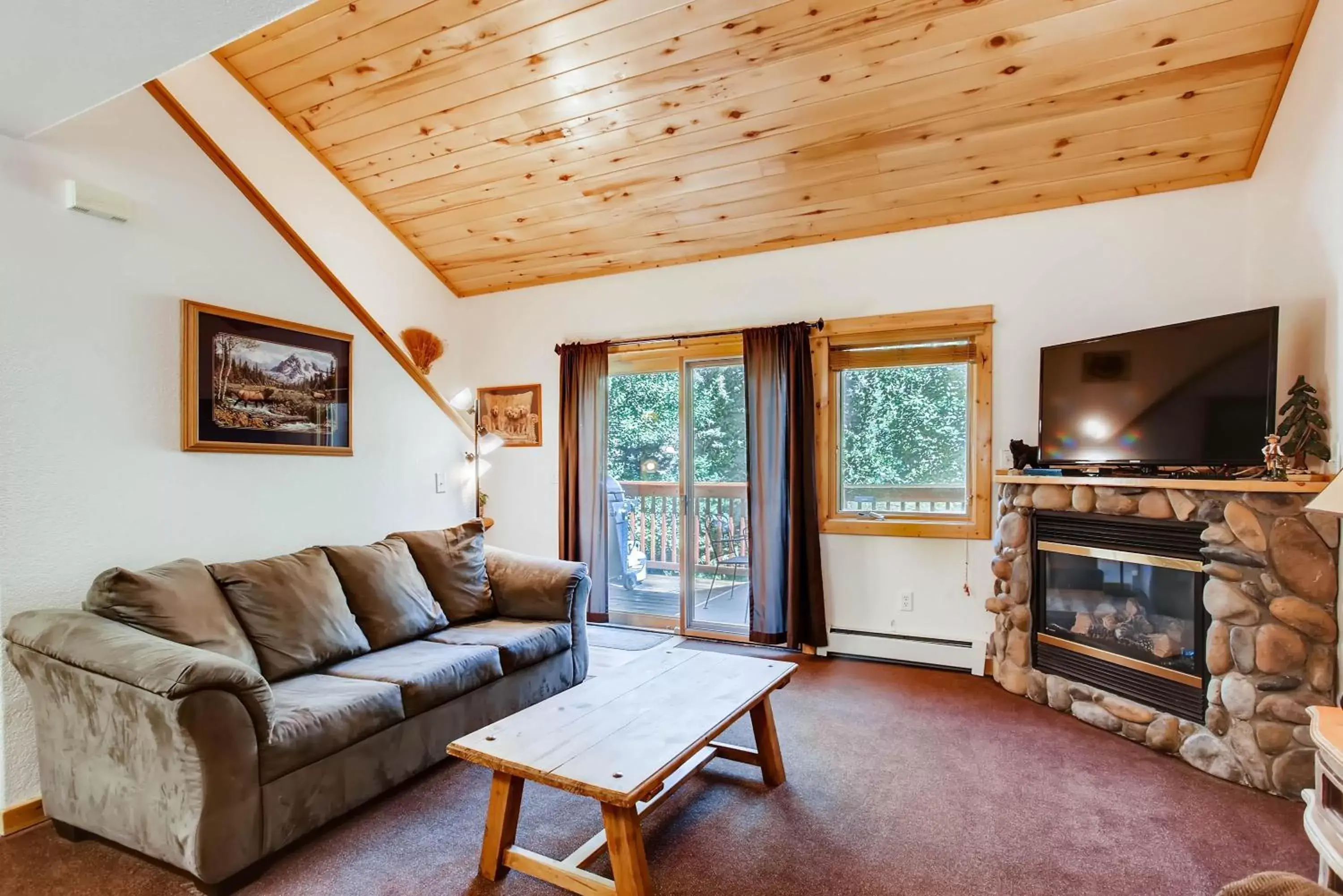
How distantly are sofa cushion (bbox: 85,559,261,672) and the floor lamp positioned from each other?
209 cm

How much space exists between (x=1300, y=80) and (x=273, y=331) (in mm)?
4414

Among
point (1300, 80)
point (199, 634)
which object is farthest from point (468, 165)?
point (1300, 80)

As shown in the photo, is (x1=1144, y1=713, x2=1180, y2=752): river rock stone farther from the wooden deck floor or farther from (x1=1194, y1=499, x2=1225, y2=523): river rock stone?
the wooden deck floor

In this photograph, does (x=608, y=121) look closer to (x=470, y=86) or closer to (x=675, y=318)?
(x=470, y=86)

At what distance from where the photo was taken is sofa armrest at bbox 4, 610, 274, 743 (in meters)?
1.86

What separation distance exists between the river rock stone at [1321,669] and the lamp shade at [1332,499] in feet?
3.84

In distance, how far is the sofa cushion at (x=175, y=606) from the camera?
228 centimetres

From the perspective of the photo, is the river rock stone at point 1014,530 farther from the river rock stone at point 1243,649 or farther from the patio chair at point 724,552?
the patio chair at point 724,552

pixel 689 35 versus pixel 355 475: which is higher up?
pixel 689 35

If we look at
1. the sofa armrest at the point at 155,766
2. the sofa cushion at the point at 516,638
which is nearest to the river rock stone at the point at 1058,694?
the sofa cushion at the point at 516,638

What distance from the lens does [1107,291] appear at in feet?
11.6

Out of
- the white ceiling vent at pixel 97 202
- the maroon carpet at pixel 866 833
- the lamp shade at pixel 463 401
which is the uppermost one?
the white ceiling vent at pixel 97 202

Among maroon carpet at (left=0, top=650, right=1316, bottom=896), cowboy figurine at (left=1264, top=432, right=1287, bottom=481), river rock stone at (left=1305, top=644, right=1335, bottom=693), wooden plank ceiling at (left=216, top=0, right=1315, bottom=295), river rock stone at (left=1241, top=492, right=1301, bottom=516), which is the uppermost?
wooden plank ceiling at (left=216, top=0, right=1315, bottom=295)

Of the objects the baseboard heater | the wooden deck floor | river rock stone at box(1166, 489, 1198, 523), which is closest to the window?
the baseboard heater
